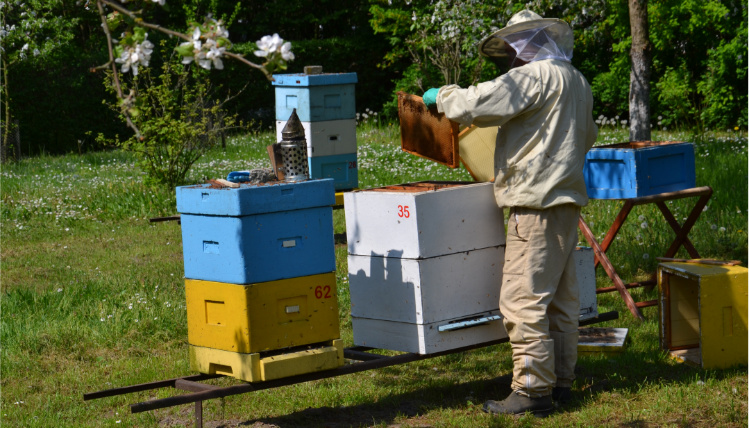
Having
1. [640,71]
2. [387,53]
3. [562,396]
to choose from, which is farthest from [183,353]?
[387,53]

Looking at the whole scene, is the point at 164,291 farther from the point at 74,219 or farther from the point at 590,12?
the point at 590,12

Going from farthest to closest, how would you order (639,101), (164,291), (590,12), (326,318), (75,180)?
(590,12)
(75,180)
(639,101)
(164,291)
(326,318)

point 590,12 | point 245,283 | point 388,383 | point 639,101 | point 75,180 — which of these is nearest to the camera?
point 245,283

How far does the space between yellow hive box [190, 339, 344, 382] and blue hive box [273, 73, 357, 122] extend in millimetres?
4306

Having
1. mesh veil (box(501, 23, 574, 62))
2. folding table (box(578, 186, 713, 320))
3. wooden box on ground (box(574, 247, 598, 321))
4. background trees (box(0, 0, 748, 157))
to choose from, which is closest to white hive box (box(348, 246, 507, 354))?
wooden box on ground (box(574, 247, 598, 321))

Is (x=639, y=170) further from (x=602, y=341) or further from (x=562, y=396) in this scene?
(x=562, y=396)

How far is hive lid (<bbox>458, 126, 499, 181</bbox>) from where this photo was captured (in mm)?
4551

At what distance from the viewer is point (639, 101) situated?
8711 mm

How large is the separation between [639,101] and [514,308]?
5263mm

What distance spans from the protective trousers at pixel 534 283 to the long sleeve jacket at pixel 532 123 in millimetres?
104

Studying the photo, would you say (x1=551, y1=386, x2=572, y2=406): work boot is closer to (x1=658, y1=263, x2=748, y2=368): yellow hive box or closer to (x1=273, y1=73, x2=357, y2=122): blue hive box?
(x1=658, y1=263, x2=748, y2=368): yellow hive box

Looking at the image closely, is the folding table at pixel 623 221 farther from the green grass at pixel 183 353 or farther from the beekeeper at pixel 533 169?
the beekeeper at pixel 533 169

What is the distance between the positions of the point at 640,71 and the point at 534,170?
196 inches

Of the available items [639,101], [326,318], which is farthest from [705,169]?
[326,318]
